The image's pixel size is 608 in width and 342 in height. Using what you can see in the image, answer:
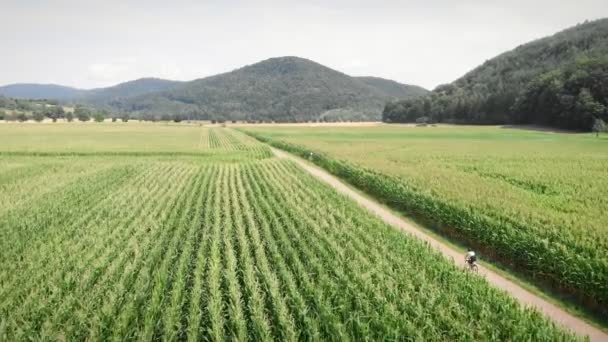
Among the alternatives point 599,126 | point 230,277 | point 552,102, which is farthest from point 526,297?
point 552,102

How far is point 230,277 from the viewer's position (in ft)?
41.0

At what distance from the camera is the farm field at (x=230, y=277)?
31.9 feet

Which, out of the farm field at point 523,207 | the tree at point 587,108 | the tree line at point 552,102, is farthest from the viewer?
the tree line at point 552,102

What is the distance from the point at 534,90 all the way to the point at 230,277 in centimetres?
11005

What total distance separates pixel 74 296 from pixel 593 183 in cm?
Answer: 2776

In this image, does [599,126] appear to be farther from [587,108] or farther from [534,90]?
[534,90]

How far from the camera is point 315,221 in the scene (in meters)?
19.6

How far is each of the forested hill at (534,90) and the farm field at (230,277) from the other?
286 feet

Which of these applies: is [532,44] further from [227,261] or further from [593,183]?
[227,261]

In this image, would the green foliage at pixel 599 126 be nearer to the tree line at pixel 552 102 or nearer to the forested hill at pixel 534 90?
the tree line at pixel 552 102

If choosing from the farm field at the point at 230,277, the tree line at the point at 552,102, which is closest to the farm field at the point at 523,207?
the farm field at the point at 230,277

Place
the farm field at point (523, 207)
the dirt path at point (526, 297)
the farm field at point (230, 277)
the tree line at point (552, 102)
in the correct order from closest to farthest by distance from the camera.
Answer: the farm field at point (230, 277) → the dirt path at point (526, 297) → the farm field at point (523, 207) → the tree line at point (552, 102)

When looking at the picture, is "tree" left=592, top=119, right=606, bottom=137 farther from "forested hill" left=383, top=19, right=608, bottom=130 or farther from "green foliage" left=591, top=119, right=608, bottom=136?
"forested hill" left=383, top=19, right=608, bottom=130

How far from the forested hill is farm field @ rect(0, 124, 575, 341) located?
87049 mm
